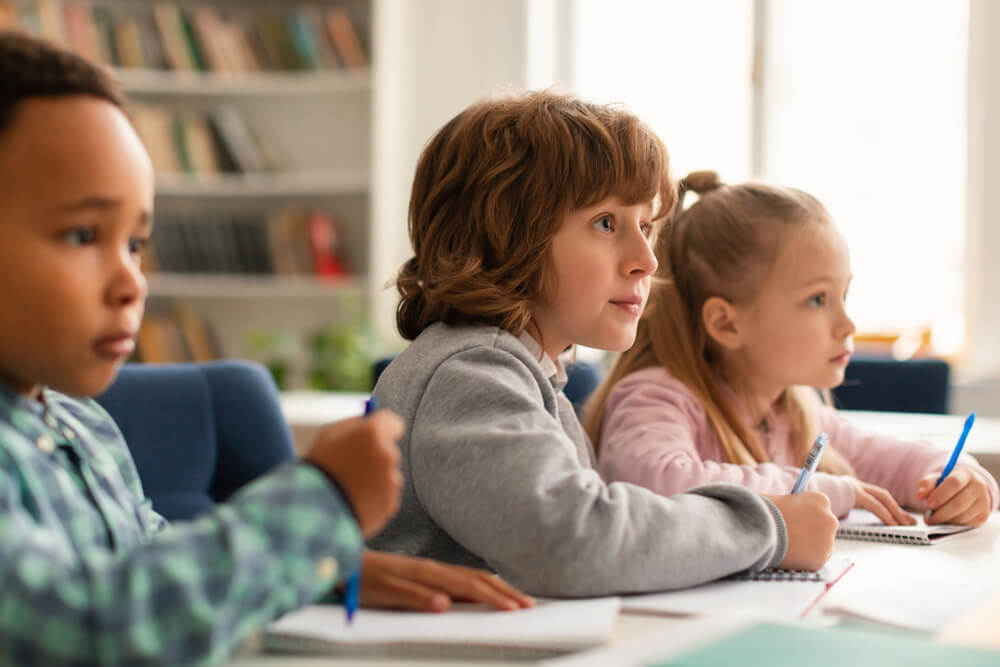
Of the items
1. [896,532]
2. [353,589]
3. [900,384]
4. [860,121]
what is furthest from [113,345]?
[860,121]

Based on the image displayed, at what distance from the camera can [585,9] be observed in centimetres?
405

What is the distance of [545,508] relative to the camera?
0.83m

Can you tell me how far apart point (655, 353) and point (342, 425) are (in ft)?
3.15

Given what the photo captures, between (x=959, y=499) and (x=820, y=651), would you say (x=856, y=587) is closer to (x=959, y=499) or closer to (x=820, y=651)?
(x=820, y=651)

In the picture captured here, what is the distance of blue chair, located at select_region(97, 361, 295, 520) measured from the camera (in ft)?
4.69

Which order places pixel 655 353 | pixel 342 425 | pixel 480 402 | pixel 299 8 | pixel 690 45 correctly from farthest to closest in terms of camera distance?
pixel 299 8 < pixel 690 45 < pixel 655 353 < pixel 480 402 < pixel 342 425

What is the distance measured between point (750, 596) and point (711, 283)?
2.50 ft

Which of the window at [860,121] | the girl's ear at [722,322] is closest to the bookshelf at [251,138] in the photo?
the window at [860,121]

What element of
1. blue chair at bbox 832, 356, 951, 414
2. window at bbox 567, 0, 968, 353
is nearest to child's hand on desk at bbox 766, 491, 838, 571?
blue chair at bbox 832, 356, 951, 414

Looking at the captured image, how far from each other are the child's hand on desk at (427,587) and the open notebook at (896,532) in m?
0.54

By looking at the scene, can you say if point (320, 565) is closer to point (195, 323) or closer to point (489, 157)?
point (489, 157)

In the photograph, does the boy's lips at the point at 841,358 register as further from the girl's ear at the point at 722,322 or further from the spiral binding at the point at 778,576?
the spiral binding at the point at 778,576

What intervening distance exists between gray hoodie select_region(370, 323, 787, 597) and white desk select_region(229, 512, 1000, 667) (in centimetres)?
6

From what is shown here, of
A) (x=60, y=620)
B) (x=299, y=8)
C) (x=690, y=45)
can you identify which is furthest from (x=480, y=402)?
(x=299, y=8)
